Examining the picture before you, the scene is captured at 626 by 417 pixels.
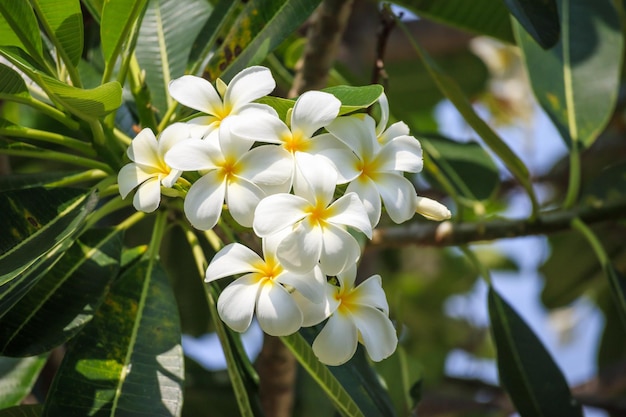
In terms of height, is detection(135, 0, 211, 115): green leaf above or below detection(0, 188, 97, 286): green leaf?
above

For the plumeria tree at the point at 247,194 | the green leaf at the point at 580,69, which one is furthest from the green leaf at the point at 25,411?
the green leaf at the point at 580,69

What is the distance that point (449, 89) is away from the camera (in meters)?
1.09

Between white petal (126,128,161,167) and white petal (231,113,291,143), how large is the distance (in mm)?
87

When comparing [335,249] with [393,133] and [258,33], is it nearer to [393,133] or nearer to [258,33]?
[393,133]

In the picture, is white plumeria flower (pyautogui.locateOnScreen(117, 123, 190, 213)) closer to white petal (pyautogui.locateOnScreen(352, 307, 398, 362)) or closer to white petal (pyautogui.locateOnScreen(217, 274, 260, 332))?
white petal (pyautogui.locateOnScreen(217, 274, 260, 332))

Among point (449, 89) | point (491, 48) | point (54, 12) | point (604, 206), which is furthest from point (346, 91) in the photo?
point (491, 48)

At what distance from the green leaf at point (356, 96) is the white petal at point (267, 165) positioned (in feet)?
0.22

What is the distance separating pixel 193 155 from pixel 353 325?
8.0 inches

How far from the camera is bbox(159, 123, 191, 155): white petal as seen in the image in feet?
2.31

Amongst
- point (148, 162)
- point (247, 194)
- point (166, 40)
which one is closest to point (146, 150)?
point (148, 162)

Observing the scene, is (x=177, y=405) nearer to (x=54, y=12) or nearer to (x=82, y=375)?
(x=82, y=375)

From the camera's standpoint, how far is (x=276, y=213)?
64 cm

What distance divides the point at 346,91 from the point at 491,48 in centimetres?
244

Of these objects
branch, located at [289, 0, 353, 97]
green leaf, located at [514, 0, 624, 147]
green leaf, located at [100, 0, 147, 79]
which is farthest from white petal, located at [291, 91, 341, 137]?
green leaf, located at [514, 0, 624, 147]
